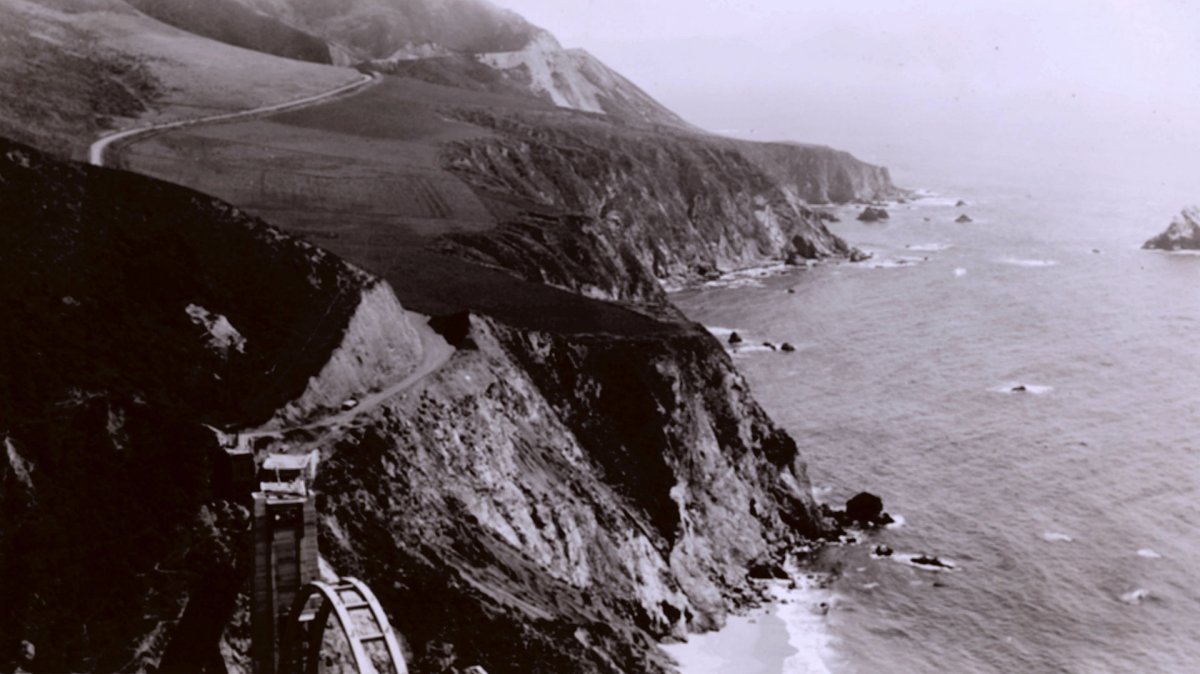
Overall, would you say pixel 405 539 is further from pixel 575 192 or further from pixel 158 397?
pixel 575 192

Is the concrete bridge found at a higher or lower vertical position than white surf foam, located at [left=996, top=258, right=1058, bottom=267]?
lower

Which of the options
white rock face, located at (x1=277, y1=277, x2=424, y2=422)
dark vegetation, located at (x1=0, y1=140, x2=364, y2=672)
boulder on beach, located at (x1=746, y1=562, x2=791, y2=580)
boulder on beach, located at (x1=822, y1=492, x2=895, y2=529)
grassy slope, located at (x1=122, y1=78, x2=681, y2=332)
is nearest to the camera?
dark vegetation, located at (x1=0, y1=140, x2=364, y2=672)

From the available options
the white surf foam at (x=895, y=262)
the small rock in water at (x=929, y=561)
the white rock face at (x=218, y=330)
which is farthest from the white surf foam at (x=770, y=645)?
the white surf foam at (x=895, y=262)

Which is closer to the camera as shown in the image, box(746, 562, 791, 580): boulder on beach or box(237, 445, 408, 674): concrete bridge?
box(237, 445, 408, 674): concrete bridge

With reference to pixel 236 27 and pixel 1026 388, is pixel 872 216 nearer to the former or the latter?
pixel 1026 388

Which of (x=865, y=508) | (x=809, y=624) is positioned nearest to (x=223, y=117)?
(x=865, y=508)

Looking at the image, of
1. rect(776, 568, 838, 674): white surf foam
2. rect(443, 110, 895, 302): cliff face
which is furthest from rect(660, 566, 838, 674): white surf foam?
rect(443, 110, 895, 302): cliff face

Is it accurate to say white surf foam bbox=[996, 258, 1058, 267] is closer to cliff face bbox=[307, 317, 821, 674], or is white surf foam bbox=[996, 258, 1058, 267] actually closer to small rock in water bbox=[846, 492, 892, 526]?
cliff face bbox=[307, 317, 821, 674]
